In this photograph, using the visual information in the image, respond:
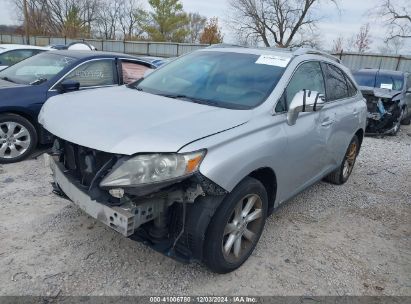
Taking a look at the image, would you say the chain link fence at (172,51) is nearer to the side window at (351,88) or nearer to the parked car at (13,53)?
the parked car at (13,53)

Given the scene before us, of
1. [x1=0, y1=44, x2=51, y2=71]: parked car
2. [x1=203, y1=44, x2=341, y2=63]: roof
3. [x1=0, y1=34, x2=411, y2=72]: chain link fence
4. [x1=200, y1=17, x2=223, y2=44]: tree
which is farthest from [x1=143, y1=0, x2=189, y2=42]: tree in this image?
[x1=203, y1=44, x2=341, y2=63]: roof

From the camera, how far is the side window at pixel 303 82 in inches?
124

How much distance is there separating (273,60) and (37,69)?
3845 millimetres

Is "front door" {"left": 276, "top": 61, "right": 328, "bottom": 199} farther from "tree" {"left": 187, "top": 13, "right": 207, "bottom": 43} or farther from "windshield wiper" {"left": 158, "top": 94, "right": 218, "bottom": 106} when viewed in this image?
"tree" {"left": 187, "top": 13, "right": 207, "bottom": 43}

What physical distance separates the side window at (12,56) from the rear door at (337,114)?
24.6ft

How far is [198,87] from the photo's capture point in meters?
3.35

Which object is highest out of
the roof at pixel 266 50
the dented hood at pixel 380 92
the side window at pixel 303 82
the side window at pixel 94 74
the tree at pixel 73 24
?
the tree at pixel 73 24

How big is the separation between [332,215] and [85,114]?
9.63ft

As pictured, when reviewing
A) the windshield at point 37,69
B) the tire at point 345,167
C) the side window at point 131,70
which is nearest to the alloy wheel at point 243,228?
the tire at point 345,167

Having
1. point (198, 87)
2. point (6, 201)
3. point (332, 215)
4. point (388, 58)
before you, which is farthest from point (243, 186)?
point (388, 58)

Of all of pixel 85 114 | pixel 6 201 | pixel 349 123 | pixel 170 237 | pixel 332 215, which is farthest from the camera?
pixel 349 123

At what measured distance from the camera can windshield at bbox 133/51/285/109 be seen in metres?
3.10

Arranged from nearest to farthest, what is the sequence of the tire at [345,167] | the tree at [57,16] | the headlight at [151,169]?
the headlight at [151,169] → the tire at [345,167] → the tree at [57,16]

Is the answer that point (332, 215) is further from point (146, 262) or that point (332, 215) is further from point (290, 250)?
point (146, 262)
